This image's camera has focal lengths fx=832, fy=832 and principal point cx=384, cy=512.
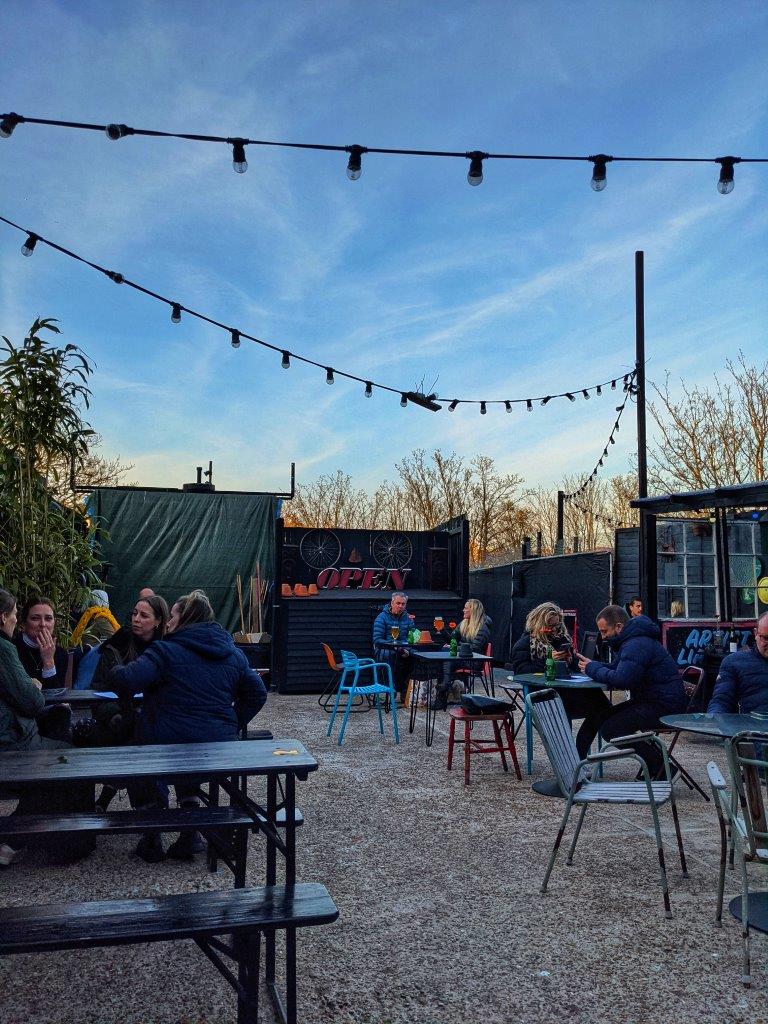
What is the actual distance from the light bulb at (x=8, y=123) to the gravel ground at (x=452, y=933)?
4337mm

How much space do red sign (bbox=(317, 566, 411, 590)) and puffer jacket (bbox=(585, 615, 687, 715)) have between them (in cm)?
772

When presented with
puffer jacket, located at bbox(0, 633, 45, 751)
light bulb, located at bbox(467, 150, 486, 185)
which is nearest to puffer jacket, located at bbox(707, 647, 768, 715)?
puffer jacket, located at bbox(0, 633, 45, 751)

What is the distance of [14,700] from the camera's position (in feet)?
12.6

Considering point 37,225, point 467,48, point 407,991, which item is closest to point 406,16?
point 467,48

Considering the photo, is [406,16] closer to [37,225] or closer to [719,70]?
[719,70]

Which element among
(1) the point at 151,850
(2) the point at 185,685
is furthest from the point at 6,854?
(2) the point at 185,685

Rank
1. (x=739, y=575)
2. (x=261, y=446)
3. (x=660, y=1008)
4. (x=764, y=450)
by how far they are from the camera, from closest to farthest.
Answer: (x=660, y=1008), (x=739, y=575), (x=764, y=450), (x=261, y=446)

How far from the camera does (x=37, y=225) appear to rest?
23.4 ft

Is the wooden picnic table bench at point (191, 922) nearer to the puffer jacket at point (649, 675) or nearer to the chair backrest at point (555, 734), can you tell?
the chair backrest at point (555, 734)

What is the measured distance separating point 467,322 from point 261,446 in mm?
6503

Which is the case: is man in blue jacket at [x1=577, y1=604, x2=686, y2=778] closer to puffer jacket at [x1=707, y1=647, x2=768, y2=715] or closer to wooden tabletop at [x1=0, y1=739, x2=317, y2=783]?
puffer jacket at [x1=707, y1=647, x2=768, y2=715]

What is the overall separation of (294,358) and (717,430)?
11788mm

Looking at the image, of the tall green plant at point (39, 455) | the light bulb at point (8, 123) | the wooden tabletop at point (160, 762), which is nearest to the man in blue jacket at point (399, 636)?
the tall green plant at point (39, 455)

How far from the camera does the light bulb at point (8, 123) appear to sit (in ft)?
17.1
